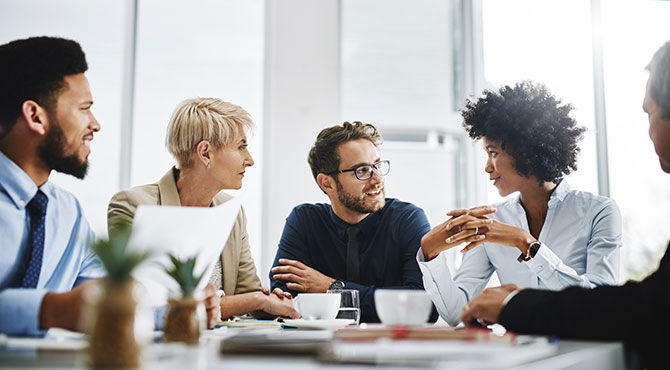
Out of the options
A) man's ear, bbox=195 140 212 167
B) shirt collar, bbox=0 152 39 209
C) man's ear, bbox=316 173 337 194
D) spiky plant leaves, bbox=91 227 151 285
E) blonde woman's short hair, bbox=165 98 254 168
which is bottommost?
spiky plant leaves, bbox=91 227 151 285

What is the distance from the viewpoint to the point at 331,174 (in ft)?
9.23

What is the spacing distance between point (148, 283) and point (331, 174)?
5.13 feet

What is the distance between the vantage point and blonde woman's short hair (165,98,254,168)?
2.58 metres

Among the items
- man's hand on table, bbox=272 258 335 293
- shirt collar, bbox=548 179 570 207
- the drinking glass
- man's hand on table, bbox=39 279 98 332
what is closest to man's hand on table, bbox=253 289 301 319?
man's hand on table, bbox=272 258 335 293

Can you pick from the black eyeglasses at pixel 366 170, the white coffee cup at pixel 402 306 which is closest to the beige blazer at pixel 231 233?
the black eyeglasses at pixel 366 170

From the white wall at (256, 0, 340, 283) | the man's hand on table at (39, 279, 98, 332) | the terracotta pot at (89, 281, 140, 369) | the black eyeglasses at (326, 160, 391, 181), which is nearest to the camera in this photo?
the terracotta pot at (89, 281, 140, 369)

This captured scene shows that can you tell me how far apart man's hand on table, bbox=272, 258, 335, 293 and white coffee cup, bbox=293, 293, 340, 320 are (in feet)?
2.03

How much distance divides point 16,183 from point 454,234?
1.35 m

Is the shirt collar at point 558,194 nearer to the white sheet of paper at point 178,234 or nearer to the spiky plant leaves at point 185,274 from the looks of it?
the white sheet of paper at point 178,234

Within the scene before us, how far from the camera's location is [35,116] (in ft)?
5.17

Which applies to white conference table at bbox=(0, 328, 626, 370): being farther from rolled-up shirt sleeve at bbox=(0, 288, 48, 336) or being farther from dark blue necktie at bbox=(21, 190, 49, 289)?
dark blue necktie at bbox=(21, 190, 49, 289)

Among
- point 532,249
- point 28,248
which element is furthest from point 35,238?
point 532,249

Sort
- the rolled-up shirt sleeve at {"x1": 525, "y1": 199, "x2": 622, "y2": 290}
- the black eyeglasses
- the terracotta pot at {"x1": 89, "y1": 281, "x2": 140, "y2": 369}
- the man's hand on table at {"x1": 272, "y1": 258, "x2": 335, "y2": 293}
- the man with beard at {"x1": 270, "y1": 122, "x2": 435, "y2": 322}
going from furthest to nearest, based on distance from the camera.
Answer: the black eyeglasses < the man with beard at {"x1": 270, "y1": 122, "x2": 435, "y2": 322} < the man's hand on table at {"x1": 272, "y1": 258, "x2": 335, "y2": 293} < the rolled-up shirt sleeve at {"x1": 525, "y1": 199, "x2": 622, "y2": 290} < the terracotta pot at {"x1": 89, "y1": 281, "x2": 140, "y2": 369}

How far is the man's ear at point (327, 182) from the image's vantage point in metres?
2.81
